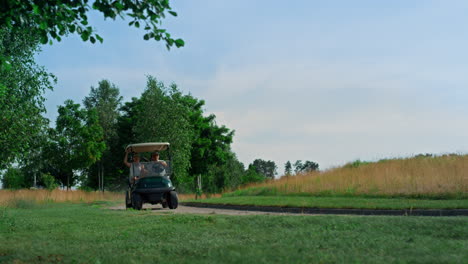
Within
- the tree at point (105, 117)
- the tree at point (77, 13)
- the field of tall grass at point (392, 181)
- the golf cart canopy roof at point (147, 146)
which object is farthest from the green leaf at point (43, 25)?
the tree at point (105, 117)

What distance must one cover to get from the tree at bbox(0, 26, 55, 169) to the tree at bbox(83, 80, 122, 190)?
1326 inches

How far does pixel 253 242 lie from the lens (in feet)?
23.0

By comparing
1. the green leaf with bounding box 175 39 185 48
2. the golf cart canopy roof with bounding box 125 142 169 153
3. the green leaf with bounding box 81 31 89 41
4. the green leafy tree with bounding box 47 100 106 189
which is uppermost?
the green leafy tree with bounding box 47 100 106 189

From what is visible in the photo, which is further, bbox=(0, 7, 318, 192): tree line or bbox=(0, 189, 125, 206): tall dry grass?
bbox=(0, 189, 125, 206): tall dry grass

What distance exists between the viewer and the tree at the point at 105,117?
64.2 m

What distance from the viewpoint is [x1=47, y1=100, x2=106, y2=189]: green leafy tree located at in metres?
50.8

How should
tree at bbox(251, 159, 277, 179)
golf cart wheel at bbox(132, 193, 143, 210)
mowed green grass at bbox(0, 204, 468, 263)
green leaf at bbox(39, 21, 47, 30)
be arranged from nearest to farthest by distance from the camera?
mowed green grass at bbox(0, 204, 468, 263), green leaf at bbox(39, 21, 47, 30), golf cart wheel at bbox(132, 193, 143, 210), tree at bbox(251, 159, 277, 179)

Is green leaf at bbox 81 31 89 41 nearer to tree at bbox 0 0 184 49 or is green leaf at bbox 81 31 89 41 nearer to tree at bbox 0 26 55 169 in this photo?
tree at bbox 0 0 184 49

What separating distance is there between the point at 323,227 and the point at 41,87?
2075 cm

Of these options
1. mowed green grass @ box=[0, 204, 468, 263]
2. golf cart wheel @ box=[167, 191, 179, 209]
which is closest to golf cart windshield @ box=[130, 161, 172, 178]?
golf cart wheel @ box=[167, 191, 179, 209]

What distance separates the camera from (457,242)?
270 inches

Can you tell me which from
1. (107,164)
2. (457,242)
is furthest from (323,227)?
(107,164)

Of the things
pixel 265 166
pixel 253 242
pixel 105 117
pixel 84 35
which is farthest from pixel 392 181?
pixel 265 166

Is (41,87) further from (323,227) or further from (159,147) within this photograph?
(323,227)
